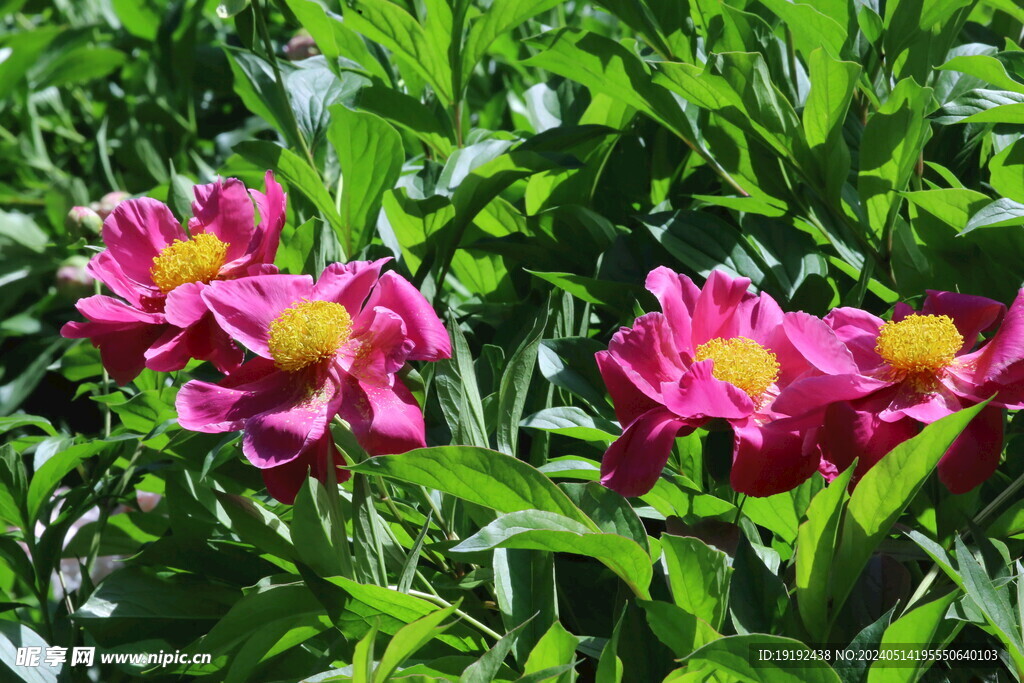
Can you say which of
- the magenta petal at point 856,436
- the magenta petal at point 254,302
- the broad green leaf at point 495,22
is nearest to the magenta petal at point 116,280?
the magenta petal at point 254,302

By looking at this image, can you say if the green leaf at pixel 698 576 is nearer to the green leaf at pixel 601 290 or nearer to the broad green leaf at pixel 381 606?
the broad green leaf at pixel 381 606

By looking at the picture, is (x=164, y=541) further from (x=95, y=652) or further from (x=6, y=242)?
(x=6, y=242)

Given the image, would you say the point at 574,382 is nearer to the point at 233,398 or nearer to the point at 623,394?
the point at 623,394

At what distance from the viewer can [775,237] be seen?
89 centimetres

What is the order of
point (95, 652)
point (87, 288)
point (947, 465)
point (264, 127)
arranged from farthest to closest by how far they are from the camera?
point (264, 127)
point (87, 288)
point (95, 652)
point (947, 465)

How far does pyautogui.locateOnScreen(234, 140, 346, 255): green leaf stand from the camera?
928 millimetres

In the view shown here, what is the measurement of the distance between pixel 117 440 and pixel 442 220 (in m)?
0.36

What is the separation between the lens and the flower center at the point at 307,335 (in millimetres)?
651

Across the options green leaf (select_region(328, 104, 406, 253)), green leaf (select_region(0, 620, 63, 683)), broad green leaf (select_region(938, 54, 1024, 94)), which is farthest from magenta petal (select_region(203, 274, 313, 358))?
broad green leaf (select_region(938, 54, 1024, 94))

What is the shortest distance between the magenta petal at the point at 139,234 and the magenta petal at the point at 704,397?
478mm

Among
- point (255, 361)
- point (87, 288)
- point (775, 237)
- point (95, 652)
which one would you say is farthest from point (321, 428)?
point (87, 288)

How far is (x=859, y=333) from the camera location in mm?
651

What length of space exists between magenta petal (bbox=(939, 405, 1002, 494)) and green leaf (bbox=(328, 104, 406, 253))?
57 centimetres

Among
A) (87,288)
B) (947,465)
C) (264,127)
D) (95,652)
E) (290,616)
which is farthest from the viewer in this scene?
(264,127)
